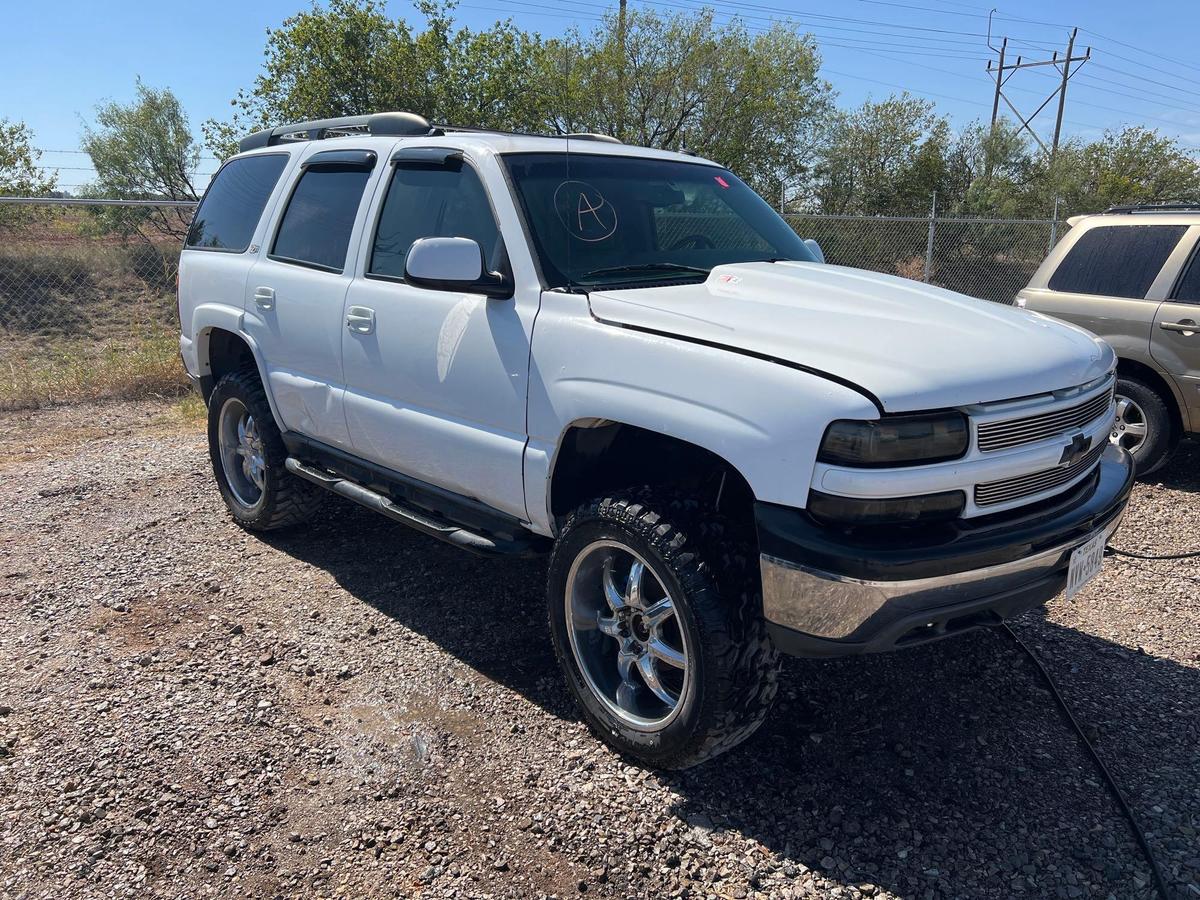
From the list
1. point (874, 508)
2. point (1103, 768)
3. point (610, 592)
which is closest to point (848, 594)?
point (874, 508)

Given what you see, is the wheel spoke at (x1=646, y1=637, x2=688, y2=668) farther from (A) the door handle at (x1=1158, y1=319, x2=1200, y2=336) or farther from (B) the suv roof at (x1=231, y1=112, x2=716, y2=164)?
(A) the door handle at (x1=1158, y1=319, x2=1200, y2=336)

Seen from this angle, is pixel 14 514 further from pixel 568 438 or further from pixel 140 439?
pixel 568 438

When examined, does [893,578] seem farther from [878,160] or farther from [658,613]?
[878,160]

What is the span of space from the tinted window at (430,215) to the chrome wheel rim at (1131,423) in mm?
4684

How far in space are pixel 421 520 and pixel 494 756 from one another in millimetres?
1094

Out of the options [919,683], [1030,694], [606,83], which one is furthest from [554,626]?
[606,83]

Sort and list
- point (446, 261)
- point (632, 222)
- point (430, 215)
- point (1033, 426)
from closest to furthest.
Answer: point (1033, 426) < point (446, 261) < point (632, 222) < point (430, 215)

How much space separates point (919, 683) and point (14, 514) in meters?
5.39

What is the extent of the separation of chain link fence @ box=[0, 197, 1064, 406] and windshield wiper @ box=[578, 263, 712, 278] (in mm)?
7565

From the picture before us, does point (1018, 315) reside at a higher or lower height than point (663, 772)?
higher

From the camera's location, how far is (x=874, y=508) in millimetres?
2387

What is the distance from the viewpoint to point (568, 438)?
10.2ft

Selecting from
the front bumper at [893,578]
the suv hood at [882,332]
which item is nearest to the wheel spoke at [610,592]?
the front bumper at [893,578]

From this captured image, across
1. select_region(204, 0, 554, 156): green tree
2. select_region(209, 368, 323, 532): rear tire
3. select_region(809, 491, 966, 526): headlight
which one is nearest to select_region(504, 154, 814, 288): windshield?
select_region(809, 491, 966, 526): headlight
